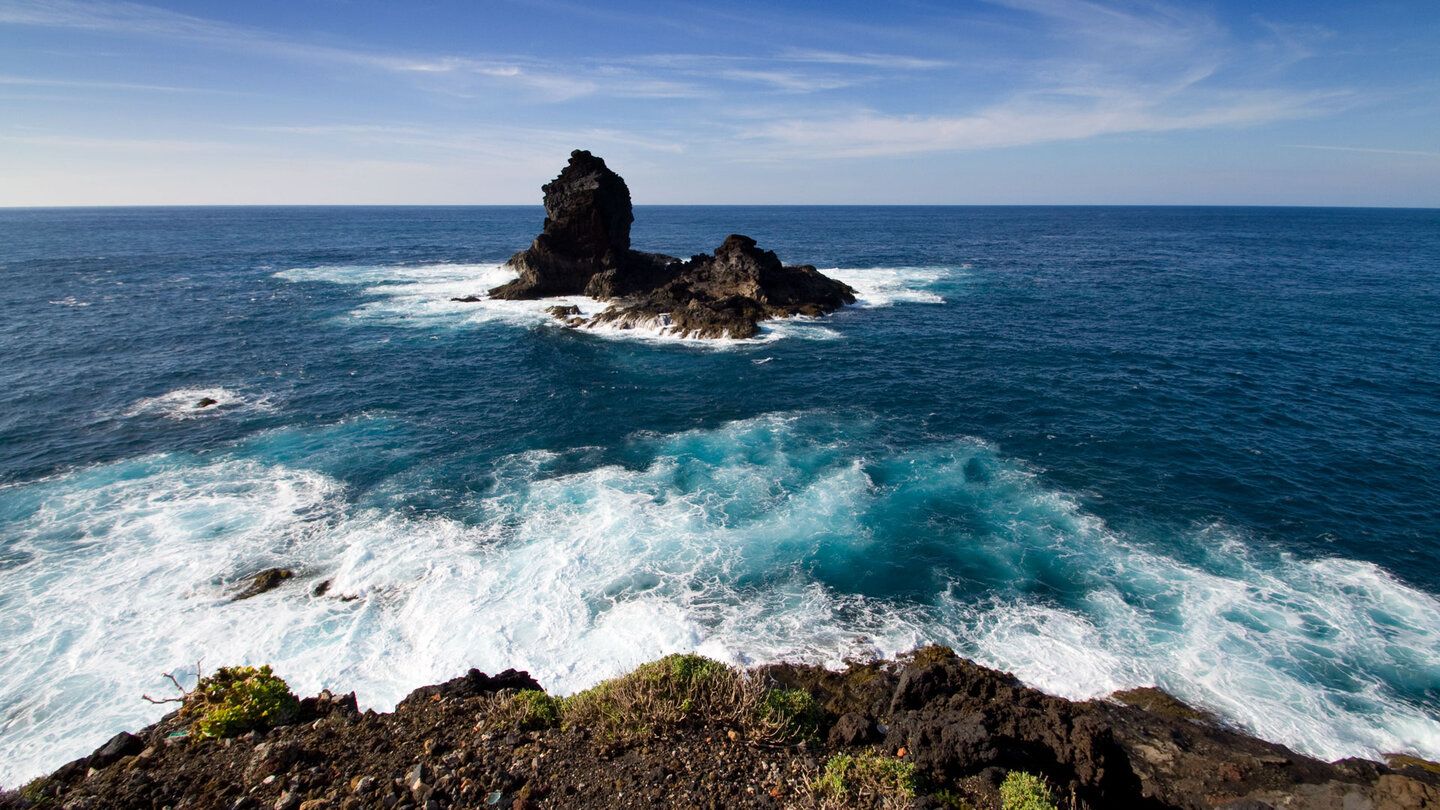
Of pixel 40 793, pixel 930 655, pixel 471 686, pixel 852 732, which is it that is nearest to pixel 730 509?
pixel 930 655

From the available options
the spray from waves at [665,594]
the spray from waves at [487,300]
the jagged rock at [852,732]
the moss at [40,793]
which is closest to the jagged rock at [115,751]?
the moss at [40,793]

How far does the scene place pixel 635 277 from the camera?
242 ft

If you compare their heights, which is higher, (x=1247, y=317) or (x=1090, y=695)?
(x=1247, y=317)

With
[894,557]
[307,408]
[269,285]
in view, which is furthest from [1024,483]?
[269,285]

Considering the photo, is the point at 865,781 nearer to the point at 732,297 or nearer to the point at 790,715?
the point at 790,715

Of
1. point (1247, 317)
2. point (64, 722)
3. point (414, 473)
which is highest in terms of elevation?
point (1247, 317)

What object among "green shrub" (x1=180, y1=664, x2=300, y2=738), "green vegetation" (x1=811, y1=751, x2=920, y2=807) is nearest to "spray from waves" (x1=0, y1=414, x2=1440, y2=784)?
"green shrub" (x1=180, y1=664, x2=300, y2=738)

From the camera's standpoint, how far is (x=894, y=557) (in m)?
24.8

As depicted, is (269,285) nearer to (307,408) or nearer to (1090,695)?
(307,408)

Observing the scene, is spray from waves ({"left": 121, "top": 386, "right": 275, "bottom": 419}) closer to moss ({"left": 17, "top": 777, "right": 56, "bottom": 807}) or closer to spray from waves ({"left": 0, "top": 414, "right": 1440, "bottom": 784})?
spray from waves ({"left": 0, "top": 414, "right": 1440, "bottom": 784})

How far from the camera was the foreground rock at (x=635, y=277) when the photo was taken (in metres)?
61.2

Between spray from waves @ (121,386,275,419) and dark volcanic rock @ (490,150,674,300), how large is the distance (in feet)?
113

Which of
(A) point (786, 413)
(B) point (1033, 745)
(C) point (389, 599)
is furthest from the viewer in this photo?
(A) point (786, 413)

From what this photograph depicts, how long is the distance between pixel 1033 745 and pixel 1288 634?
1338 cm
